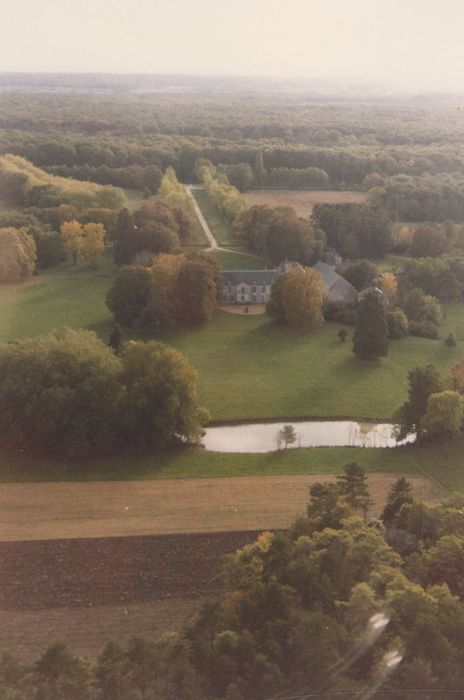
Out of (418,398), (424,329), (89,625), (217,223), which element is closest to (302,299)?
(424,329)

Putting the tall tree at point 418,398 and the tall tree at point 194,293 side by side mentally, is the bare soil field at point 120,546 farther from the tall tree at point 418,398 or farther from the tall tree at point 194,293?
the tall tree at point 194,293

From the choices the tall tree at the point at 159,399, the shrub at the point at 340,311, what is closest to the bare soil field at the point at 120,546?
the tall tree at the point at 159,399

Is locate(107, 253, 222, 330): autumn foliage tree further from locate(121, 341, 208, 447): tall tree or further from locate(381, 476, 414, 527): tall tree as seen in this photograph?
locate(381, 476, 414, 527): tall tree

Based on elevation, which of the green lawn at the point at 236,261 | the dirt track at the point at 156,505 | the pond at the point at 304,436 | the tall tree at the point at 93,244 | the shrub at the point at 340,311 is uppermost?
the tall tree at the point at 93,244

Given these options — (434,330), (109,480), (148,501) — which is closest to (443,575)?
(148,501)

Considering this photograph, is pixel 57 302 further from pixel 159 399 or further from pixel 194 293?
pixel 159 399
